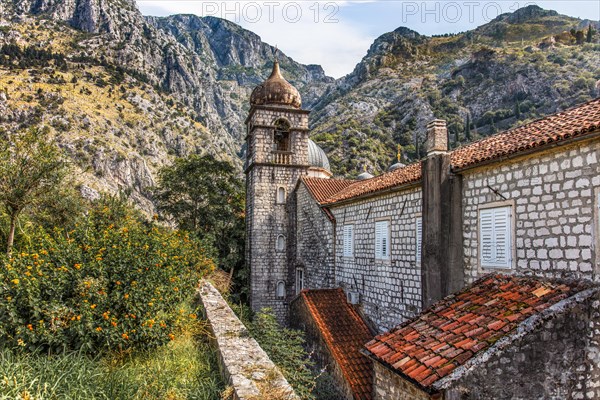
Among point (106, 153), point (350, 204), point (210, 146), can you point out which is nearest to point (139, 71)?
point (210, 146)

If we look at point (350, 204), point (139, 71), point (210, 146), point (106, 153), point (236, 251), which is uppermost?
point (139, 71)

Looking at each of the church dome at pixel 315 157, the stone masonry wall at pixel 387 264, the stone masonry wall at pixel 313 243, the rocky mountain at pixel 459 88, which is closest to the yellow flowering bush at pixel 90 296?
the stone masonry wall at pixel 387 264

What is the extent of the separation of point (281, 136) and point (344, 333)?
1344cm

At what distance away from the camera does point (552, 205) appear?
6926 mm

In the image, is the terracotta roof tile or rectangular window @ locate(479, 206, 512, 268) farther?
rectangular window @ locate(479, 206, 512, 268)

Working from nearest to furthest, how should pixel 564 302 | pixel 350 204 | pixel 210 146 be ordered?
pixel 564 302, pixel 350 204, pixel 210 146

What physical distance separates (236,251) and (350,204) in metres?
10.8

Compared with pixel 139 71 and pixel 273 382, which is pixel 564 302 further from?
pixel 139 71

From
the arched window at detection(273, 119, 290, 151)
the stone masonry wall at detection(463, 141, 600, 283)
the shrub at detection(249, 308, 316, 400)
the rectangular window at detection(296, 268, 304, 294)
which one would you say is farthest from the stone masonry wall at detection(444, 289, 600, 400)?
the arched window at detection(273, 119, 290, 151)

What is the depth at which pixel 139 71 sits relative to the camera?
84750 mm

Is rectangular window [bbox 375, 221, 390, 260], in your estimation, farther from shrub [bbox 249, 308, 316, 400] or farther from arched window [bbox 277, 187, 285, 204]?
arched window [bbox 277, 187, 285, 204]

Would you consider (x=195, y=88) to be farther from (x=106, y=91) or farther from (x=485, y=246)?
(x=485, y=246)

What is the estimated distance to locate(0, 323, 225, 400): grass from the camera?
4.02 metres

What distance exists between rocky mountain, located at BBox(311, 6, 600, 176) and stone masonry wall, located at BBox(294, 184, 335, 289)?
35.9 m
